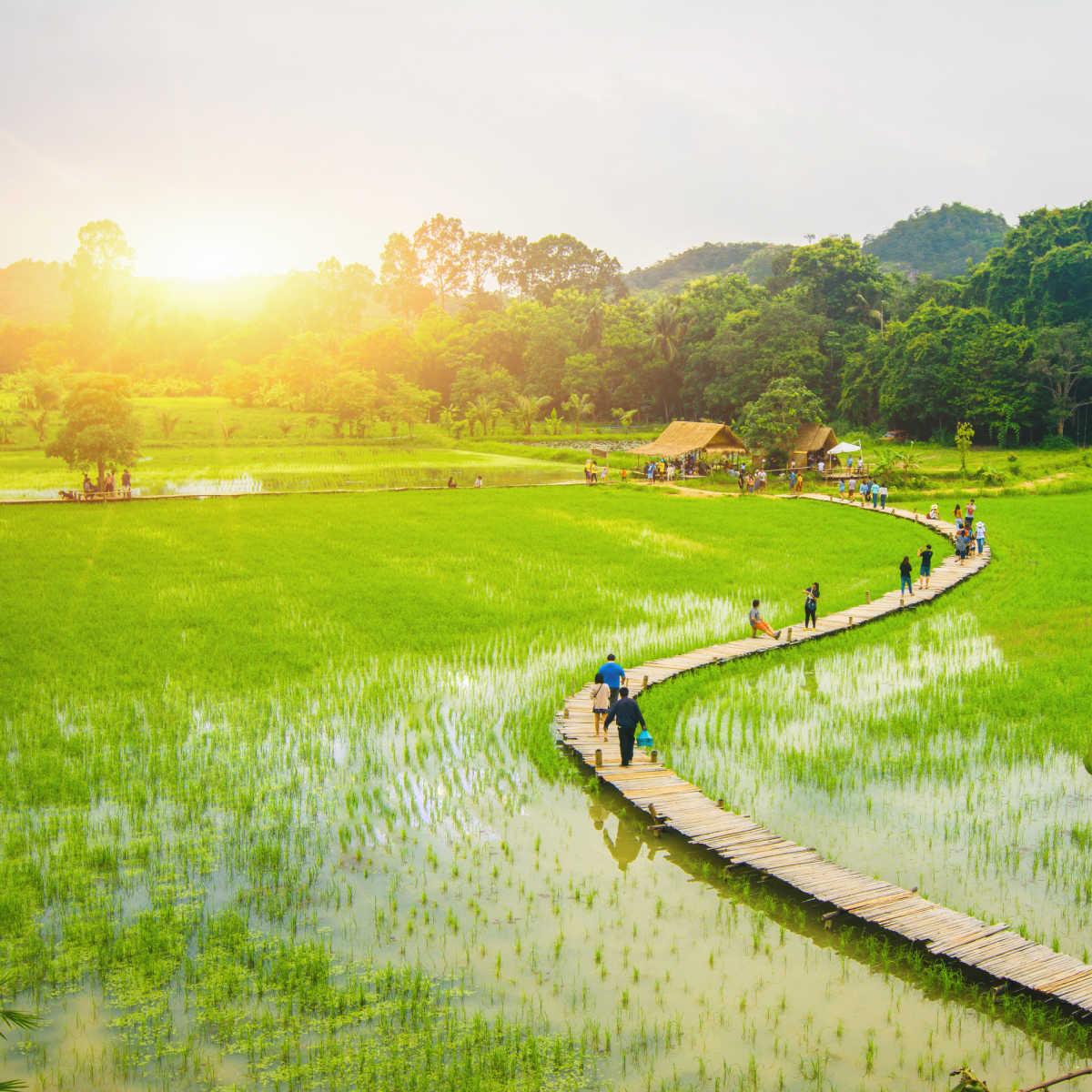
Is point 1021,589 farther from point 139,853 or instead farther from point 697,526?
point 139,853

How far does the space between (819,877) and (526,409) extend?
61106 millimetres

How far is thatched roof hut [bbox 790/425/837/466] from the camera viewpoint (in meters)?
43.8

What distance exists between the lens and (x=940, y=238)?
113625 mm

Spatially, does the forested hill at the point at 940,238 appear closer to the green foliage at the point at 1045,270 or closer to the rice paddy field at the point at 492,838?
the green foliage at the point at 1045,270

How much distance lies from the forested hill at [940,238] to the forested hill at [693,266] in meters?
17.5

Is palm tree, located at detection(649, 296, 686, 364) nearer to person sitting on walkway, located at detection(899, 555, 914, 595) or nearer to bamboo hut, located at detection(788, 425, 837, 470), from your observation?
bamboo hut, located at detection(788, 425, 837, 470)

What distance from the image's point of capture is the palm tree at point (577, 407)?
6707cm

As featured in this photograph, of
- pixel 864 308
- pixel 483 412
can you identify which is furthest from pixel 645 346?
pixel 864 308

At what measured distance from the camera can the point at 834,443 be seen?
44.7 meters

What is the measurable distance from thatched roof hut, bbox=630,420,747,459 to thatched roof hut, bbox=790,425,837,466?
2591 mm

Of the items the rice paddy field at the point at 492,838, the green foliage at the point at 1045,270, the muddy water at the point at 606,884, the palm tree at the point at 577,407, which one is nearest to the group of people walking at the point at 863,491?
the rice paddy field at the point at 492,838

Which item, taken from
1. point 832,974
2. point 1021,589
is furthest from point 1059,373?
point 832,974

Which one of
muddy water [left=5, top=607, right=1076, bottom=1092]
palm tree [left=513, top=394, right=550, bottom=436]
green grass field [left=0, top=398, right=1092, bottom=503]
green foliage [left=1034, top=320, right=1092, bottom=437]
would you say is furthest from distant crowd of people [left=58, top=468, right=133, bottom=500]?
green foliage [left=1034, top=320, right=1092, bottom=437]

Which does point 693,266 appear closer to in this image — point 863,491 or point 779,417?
point 779,417
